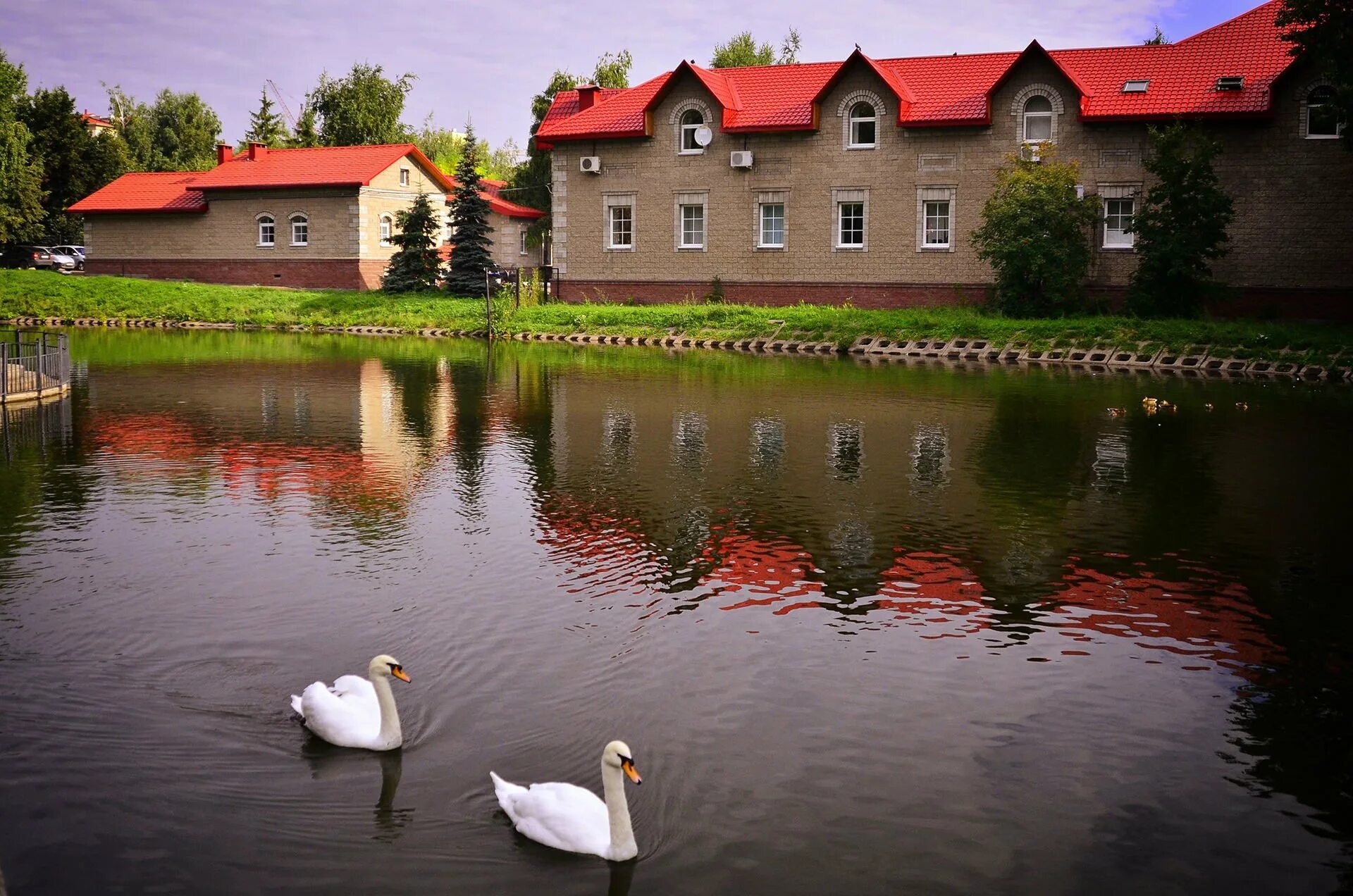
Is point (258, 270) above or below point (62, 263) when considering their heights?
below

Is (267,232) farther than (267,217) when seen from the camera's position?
Yes

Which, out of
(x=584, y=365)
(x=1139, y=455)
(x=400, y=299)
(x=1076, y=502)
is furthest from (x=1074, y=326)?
(x=400, y=299)

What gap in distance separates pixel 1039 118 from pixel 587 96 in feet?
55.5

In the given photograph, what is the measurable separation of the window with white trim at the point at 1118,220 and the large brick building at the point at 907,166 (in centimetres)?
7

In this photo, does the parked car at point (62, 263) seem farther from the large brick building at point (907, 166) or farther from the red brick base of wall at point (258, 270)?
the large brick building at point (907, 166)

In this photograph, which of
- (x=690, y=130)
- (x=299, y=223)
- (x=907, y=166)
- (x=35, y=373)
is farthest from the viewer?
(x=299, y=223)

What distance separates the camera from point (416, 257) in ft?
161

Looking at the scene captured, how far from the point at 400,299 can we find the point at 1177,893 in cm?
4281

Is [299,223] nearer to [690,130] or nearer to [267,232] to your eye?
[267,232]

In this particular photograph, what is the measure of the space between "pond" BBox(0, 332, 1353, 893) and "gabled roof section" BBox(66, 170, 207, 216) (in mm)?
39489

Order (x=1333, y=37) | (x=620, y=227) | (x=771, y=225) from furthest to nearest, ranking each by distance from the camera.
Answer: (x=620, y=227) → (x=771, y=225) → (x=1333, y=37)

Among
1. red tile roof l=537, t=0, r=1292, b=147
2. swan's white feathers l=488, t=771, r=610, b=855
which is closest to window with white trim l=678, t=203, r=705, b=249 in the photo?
red tile roof l=537, t=0, r=1292, b=147

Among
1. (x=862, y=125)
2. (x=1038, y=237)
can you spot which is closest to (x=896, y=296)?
(x=862, y=125)

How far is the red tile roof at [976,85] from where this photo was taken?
38.9 meters
